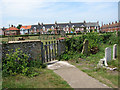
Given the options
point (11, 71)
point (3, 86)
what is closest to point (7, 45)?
point (11, 71)

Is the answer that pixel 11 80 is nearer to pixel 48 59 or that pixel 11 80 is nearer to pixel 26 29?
pixel 48 59

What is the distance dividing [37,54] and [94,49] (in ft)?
17.5

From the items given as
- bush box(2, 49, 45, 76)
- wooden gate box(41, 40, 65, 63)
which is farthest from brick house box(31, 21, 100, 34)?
bush box(2, 49, 45, 76)

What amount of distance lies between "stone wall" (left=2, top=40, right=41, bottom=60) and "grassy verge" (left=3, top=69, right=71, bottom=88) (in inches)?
57.6

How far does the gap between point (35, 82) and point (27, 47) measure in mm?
2373

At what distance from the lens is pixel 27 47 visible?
626 centimetres

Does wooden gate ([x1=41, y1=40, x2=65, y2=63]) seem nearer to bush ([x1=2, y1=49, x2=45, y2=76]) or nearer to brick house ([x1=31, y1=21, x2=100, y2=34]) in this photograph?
bush ([x1=2, y1=49, x2=45, y2=76])

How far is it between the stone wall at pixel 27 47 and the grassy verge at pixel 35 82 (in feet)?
4.80

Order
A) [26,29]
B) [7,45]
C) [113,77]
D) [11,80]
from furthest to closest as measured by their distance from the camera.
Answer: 1. [26,29]
2. [7,45]
3. [113,77]
4. [11,80]

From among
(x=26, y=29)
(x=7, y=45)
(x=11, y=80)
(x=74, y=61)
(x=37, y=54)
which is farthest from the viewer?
(x=26, y=29)

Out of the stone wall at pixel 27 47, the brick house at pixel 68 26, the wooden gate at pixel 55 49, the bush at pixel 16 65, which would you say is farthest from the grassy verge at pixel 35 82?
the brick house at pixel 68 26

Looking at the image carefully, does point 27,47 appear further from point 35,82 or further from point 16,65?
point 35,82

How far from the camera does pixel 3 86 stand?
3.96 metres

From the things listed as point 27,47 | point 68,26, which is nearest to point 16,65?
point 27,47
